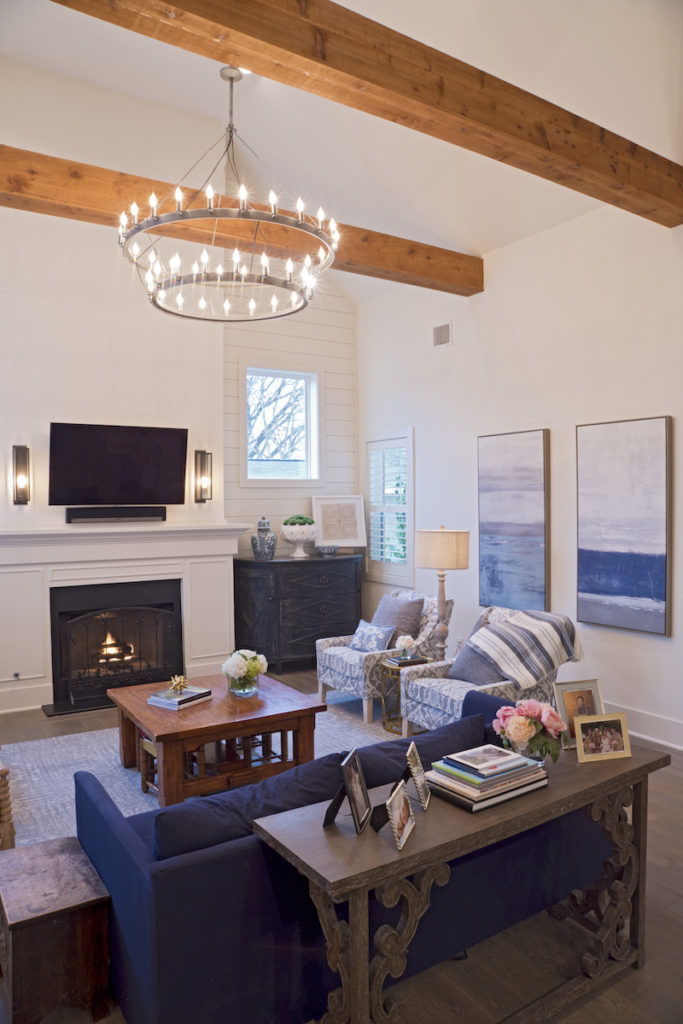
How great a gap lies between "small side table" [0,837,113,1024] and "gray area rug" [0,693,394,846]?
1347 mm

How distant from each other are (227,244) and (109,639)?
3.23 metres

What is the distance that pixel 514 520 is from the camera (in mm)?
5582

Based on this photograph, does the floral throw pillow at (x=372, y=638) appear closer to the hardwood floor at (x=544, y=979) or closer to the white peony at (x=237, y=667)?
the white peony at (x=237, y=667)

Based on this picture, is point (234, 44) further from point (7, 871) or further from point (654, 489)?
point (654, 489)

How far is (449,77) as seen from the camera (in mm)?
3090

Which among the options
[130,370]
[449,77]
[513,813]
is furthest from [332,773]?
[130,370]

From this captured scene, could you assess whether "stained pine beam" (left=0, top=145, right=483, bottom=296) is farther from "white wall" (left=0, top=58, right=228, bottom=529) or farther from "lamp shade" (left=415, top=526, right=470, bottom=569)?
"lamp shade" (left=415, top=526, right=470, bottom=569)

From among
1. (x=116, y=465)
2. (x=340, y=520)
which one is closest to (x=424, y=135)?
(x=116, y=465)

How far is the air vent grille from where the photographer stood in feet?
20.6

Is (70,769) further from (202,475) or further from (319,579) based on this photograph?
(319,579)

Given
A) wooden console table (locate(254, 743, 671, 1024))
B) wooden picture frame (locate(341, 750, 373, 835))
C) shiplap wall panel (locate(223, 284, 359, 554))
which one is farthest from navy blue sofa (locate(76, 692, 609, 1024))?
shiplap wall panel (locate(223, 284, 359, 554))

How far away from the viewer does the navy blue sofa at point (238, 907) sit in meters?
1.78

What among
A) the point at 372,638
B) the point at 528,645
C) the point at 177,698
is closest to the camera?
the point at 177,698

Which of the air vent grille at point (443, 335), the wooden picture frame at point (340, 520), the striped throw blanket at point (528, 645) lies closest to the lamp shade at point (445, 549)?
the striped throw blanket at point (528, 645)
